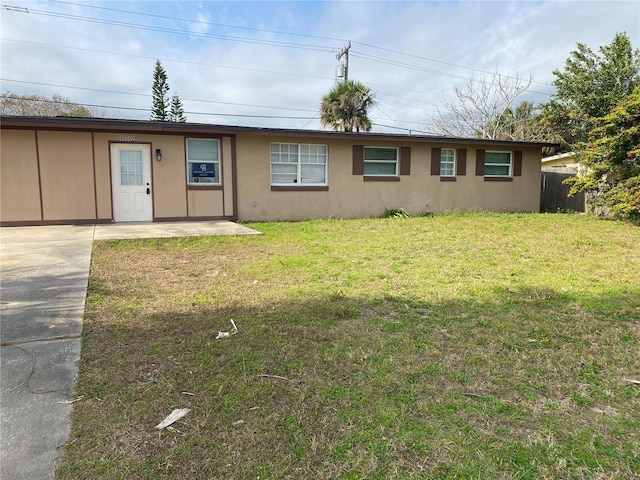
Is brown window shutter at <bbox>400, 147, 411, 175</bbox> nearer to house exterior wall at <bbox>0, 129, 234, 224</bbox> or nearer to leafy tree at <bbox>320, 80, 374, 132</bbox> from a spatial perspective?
house exterior wall at <bbox>0, 129, 234, 224</bbox>

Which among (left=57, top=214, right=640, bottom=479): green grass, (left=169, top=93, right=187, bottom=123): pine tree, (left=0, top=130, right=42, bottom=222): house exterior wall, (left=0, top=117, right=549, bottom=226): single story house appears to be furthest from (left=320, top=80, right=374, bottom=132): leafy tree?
(left=57, top=214, right=640, bottom=479): green grass

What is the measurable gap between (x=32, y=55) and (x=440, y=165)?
941 inches

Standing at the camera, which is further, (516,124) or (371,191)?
(516,124)

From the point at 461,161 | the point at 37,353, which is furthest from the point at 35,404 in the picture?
the point at 461,161

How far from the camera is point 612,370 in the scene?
9.89 ft

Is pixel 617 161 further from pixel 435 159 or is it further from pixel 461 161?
pixel 435 159

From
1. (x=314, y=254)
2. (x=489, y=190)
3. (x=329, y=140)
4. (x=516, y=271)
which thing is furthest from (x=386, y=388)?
(x=489, y=190)

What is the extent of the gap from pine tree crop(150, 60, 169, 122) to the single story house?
24043mm

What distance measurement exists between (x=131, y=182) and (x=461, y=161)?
36.0 ft

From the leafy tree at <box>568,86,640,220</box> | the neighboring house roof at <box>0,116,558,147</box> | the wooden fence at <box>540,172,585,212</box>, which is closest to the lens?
the neighboring house roof at <box>0,116,558,147</box>

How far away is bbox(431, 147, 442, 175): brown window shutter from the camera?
47.9 ft

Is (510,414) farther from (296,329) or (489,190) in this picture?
(489,190)

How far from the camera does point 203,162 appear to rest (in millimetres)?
11859

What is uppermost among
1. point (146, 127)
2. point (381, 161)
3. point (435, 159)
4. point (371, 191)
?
point (146, 127)
